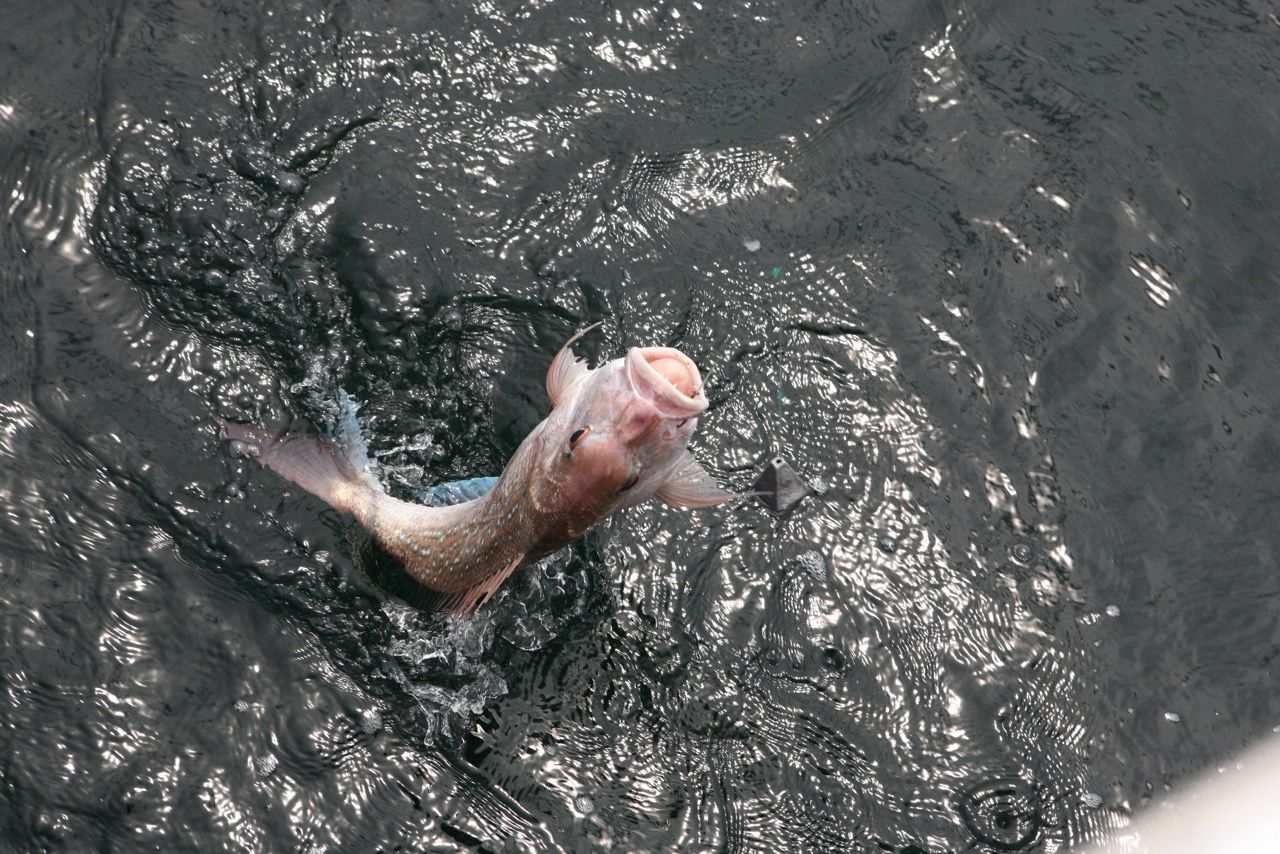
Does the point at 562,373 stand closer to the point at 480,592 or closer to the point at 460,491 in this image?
the point at 480,592

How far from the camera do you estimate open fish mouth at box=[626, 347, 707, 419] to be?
3217 millimetres

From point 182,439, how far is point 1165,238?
17.1ft

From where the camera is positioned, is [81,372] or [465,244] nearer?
[81,372]

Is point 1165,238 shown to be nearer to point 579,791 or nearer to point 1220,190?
point 1220,190

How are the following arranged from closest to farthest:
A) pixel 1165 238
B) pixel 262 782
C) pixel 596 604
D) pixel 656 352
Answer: pixel 656 352, pixel 262 782, pixel 596 604, pixel 1165 238

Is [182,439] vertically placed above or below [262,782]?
above

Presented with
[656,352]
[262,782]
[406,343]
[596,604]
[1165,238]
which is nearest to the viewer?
[656,352]

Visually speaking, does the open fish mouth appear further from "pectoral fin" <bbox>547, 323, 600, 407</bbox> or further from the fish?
"pectoral fin" <bbox>547, 323, 600, 407</bbox>

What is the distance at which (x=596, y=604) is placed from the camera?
479cm

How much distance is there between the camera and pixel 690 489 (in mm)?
3898

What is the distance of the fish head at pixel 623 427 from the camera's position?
3.26m

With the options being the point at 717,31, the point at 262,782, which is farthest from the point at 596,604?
the point at 717,31

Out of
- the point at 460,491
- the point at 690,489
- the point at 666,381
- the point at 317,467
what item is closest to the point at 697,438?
the point at 460,491

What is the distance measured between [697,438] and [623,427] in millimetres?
1834
